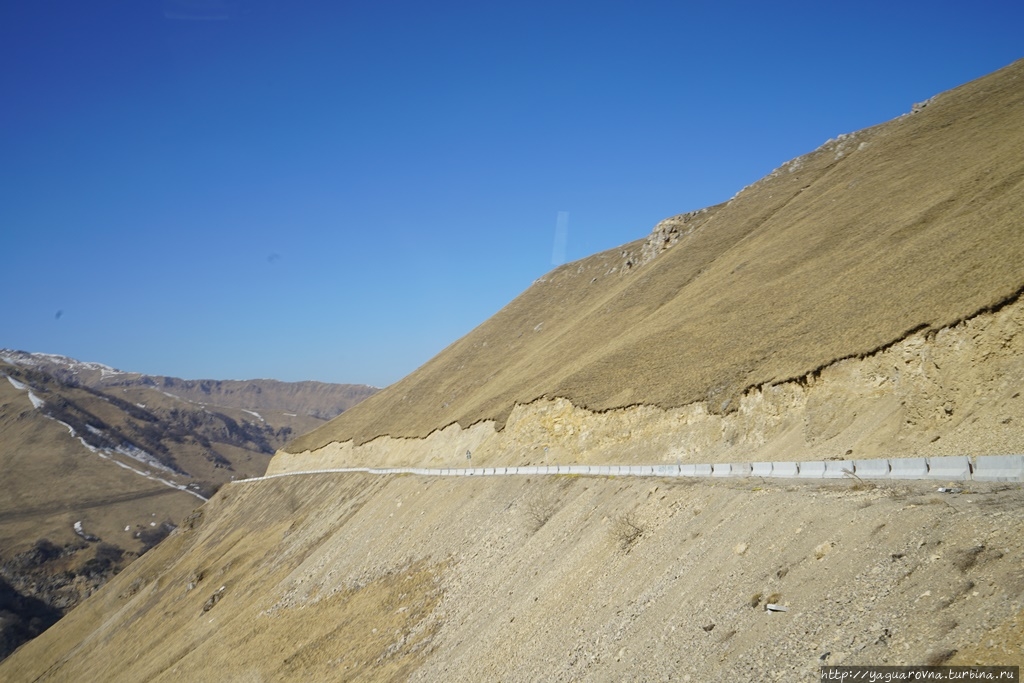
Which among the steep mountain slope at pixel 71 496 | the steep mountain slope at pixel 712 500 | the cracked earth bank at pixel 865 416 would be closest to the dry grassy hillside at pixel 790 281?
the steep mountain slope at pixel 712 500

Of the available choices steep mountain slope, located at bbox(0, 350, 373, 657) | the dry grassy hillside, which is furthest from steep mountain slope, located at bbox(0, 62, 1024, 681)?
steep mountain slope, located at bbox(0, 350, 373, 657)

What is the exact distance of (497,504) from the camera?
109ft

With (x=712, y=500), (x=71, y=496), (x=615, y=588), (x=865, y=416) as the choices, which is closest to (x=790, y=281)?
(x=865, y=416)

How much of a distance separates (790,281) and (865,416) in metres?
18.5

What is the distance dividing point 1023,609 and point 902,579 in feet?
7.83

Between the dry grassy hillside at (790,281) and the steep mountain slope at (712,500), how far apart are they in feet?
0.74

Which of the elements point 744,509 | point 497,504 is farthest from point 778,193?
point 744,509

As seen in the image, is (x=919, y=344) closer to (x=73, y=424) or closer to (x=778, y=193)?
(x=778, y=193)

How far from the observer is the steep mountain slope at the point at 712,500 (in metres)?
12.7

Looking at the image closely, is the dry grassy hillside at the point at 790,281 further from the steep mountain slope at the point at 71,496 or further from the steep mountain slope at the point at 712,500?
the steep mountain slope at the point at 71,496

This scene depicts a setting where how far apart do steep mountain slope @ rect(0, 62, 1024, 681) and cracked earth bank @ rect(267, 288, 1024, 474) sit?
9 centimetres

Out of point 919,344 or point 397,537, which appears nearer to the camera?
point 919,344

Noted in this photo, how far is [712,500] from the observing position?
19766mm

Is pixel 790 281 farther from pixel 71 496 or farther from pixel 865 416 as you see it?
pixel 71 496
